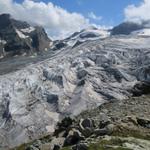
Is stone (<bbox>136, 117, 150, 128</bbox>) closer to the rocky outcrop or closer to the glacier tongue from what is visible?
the rocky outcrop

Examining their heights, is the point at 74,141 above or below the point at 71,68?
above

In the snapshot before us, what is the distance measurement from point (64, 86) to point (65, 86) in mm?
510

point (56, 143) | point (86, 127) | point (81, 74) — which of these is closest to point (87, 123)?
point (86, 127)

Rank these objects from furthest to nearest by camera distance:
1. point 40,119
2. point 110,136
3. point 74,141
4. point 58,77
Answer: point 58,77 → point 40,119 → point 74,141 → point 110,136

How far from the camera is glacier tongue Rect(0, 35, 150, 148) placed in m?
100

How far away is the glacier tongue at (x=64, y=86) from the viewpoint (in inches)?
3952

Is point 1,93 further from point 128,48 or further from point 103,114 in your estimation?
point 103,114

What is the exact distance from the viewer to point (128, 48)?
13338 cm

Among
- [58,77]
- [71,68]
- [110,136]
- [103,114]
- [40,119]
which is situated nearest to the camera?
[110,136]

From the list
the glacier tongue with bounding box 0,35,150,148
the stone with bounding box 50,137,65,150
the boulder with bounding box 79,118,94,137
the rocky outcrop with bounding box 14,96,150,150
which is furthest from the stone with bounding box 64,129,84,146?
the glacier tongue with bounding box 0,35,150,148

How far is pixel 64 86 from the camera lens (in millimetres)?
117250

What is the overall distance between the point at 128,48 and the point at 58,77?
89.7ft

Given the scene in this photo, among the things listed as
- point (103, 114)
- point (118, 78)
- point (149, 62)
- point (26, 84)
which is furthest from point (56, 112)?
point (103, 114)

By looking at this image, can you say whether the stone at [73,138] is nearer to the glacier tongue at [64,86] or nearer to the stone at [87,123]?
the stone at [87,123]
